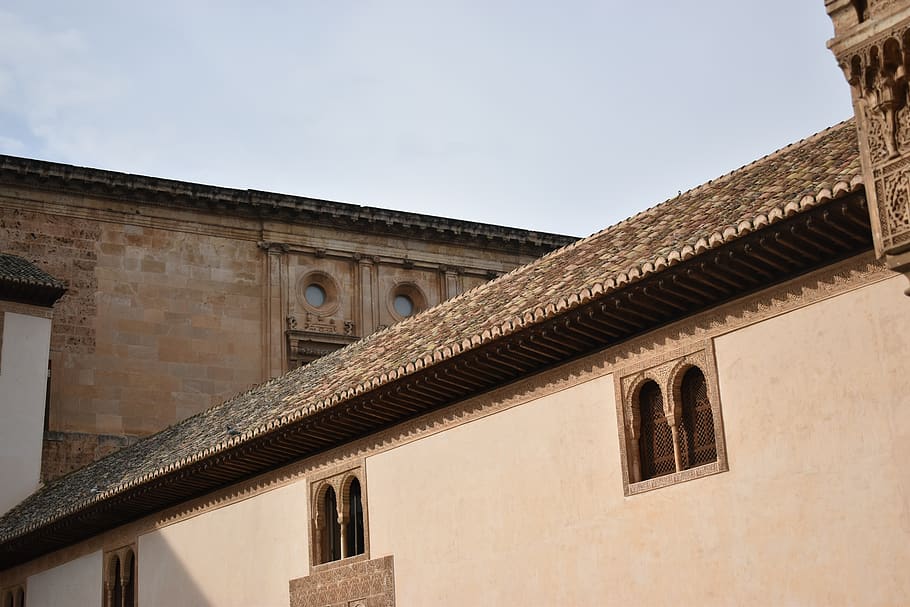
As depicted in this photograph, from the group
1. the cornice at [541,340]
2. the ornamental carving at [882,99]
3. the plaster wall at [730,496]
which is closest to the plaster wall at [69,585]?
the cornice at [541,340]

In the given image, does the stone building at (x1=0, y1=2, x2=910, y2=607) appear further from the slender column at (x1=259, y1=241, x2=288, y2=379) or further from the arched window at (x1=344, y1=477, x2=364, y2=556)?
the slender column at (x1=259, y1=241, x2=288, y2=379)

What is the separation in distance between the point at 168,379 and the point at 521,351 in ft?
48.9

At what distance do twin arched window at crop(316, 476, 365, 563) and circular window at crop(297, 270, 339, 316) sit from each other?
42.3ft

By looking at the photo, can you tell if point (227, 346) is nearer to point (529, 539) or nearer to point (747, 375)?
point (529, 539)

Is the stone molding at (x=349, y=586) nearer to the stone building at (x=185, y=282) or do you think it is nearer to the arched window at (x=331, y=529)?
the arched window at (x=331, y=529)

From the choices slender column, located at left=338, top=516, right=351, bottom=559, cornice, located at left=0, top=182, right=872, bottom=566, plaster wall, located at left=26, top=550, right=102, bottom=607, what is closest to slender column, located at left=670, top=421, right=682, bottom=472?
cornice, located at left=0, top=182, right=872, bottom=566

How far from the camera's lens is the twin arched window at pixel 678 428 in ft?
35.2

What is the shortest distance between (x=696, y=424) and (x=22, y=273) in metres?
14.7

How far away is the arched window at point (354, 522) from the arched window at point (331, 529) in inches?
7.0

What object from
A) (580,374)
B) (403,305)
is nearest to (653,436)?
(580,374)

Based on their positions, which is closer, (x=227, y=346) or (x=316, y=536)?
(x=316, y=536)

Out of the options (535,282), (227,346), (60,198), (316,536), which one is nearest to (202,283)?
(227,346)

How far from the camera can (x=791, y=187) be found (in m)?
10.3

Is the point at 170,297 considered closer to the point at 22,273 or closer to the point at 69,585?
the point at 22,273
